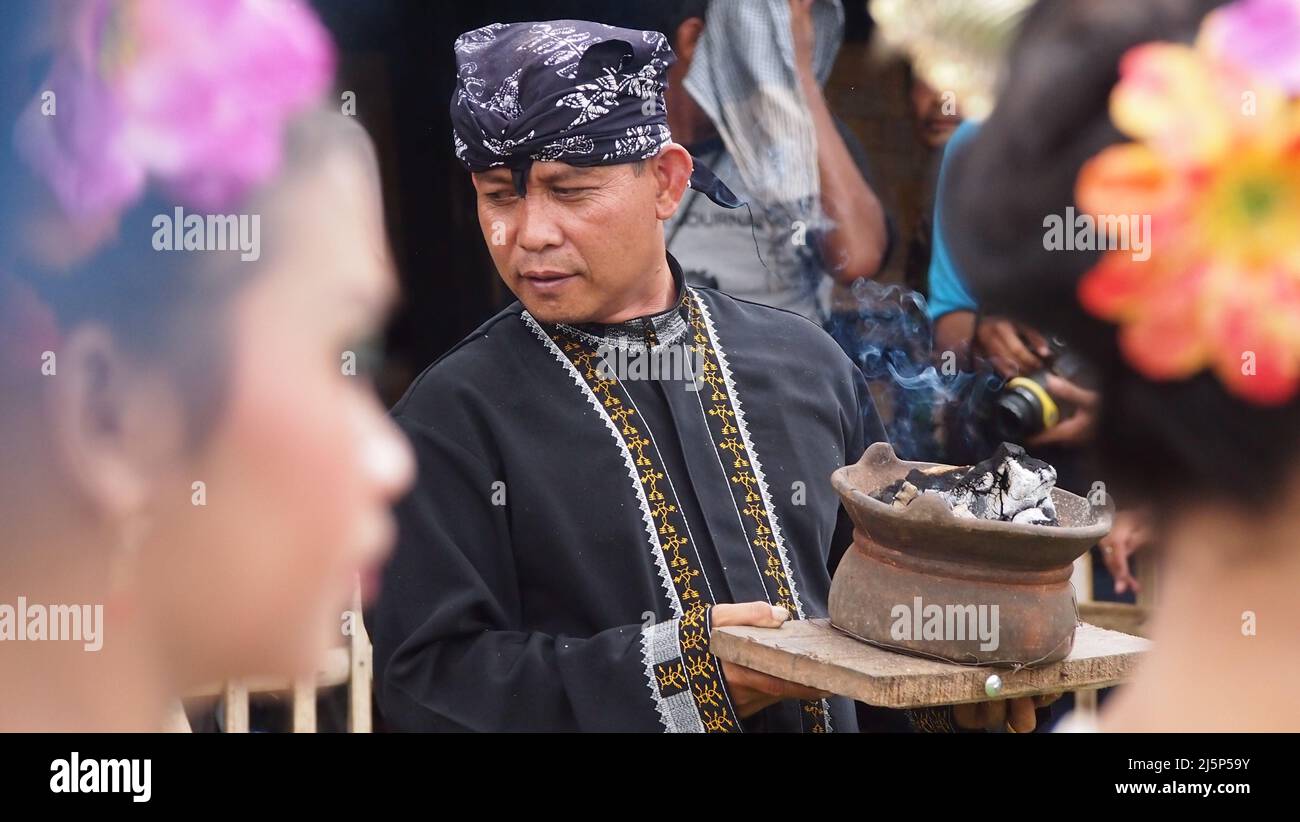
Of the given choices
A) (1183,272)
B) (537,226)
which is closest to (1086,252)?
(1183,272)

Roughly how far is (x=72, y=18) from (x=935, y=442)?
87.3 inches

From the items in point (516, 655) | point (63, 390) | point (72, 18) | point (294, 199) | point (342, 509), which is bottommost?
point (516, 655)

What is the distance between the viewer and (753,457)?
275 cm

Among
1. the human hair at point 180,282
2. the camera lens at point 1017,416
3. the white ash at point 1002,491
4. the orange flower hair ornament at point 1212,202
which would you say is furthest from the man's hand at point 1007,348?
the human hair at point 180,282

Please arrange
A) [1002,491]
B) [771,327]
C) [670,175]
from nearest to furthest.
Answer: [1002,491] → [670,175] → [771,327]

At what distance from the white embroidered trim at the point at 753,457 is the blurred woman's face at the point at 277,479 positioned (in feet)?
3.64

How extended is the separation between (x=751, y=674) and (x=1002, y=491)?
0.51 m

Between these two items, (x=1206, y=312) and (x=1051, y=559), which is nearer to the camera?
(x=1206, y=312)

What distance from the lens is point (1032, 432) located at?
3.22 meters

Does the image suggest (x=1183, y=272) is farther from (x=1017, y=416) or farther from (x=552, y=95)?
(x=1017, y=416)

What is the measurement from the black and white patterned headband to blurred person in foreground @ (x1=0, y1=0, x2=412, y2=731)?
2.37 feet
